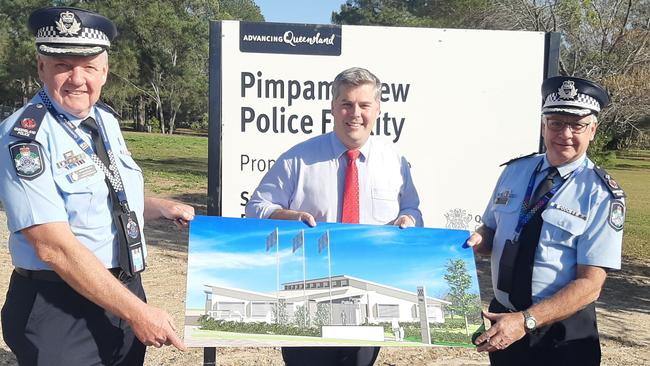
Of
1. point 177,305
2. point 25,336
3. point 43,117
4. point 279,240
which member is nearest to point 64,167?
point 43,117

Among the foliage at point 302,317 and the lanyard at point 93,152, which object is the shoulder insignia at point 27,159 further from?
the foliage at point 302,317

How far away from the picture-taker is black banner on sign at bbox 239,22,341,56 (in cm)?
434

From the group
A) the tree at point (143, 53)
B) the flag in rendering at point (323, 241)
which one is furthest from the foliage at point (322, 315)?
the tree at point (143, 53)

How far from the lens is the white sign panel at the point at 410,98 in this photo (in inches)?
173

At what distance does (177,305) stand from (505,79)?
3.81 m

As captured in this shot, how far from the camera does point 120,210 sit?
2582 mm

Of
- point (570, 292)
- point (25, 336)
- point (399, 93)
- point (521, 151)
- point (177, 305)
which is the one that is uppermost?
point (399, 93)

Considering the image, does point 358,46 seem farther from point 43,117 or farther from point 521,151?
point 43,117

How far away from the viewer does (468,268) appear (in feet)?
9.97

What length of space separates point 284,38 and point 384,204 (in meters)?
1.65

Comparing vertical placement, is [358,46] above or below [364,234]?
above

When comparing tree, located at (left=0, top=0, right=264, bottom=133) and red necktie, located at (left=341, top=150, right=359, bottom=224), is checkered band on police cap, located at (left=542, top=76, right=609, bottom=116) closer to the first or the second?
red necktie, located at (left=341, top=150, right=359, bottom=224)

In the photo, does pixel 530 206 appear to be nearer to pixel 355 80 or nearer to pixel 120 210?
pixel 355 80

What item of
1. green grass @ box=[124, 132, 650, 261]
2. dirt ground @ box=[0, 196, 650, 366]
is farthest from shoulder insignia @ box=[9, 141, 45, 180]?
green grass @ box=[124, 132, 650, 261]
